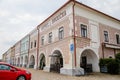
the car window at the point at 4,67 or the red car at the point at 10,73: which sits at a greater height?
the car window at the point at 4,67

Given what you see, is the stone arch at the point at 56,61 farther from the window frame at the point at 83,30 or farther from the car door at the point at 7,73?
the car door at the point at 7,73

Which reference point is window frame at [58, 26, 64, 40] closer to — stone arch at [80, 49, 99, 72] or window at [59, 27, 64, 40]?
window at [59, 27, 64, 40]

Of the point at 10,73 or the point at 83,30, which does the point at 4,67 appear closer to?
the point at 10,73

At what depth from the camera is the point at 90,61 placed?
19125 millimetres

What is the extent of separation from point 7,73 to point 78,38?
29.9 ft

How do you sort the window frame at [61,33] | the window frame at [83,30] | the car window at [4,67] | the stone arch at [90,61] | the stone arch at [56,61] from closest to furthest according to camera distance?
the car window at [4,67]
the window frame at [83,30]
the window frame at [61,33]
the stone arch at [90,61]
the stone arch at [56,61]

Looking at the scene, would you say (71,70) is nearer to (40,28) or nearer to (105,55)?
(105,55)

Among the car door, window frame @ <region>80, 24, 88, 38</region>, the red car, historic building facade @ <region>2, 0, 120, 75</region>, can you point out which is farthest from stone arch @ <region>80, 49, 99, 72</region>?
the car door

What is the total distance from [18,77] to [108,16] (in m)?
15.8

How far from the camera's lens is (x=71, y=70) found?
14844 mm

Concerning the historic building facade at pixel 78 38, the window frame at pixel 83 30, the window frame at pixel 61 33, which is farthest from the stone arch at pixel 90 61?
the window frame at pixel 61 33

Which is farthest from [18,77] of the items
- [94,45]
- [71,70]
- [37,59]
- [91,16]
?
[37,59]

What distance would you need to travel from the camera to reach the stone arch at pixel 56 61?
65.5ft

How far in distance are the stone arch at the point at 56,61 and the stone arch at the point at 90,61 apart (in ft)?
10.6
